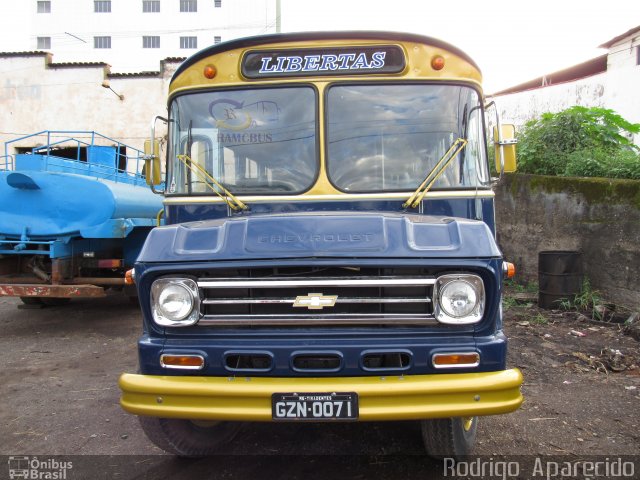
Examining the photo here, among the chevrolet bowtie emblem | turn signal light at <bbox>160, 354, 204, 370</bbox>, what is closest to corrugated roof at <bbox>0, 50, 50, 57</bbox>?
turn signal light at <bbox>160, 354, 204, 370</bbox>

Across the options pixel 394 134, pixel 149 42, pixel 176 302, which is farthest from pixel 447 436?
pixel 149 42

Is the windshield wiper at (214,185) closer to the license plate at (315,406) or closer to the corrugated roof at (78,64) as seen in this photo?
the license plate at (315,406)

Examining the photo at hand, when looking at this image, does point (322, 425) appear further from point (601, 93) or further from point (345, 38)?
point (601, 93)

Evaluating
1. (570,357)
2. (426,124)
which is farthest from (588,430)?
(426,124)

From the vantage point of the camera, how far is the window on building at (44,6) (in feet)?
141

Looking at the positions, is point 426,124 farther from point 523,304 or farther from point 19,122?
point 19,122

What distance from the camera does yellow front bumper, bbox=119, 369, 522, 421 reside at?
2.41 metres

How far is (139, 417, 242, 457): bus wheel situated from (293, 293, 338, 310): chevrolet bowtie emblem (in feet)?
4.19

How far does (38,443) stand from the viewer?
3674mm

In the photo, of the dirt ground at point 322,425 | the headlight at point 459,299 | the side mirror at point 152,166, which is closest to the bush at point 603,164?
the dirt ground at point 322,425

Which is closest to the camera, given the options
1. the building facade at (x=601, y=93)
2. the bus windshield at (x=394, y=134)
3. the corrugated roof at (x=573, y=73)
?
the bus windshield at (x=394, y=134)

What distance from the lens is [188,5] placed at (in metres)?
42.9

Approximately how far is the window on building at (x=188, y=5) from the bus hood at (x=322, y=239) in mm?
45003

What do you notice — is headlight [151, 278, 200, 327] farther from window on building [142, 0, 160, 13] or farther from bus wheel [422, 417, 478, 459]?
window on building [142, 0, 160, 13]
